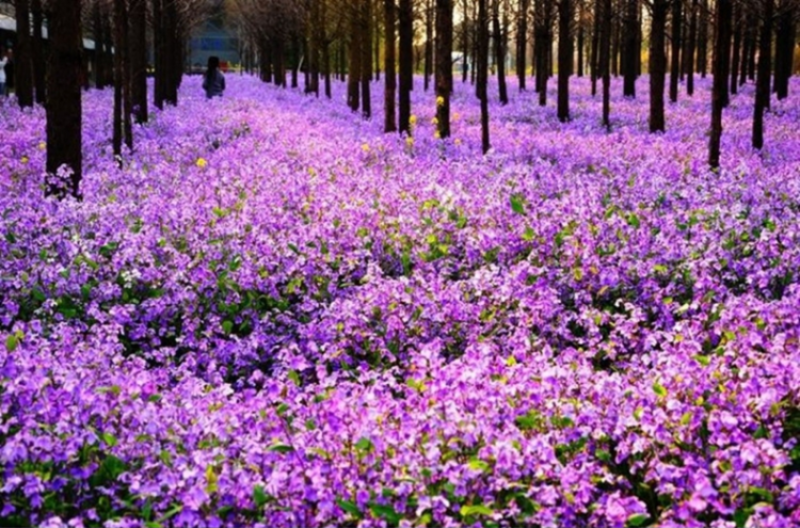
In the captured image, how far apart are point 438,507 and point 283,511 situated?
75 centimetres

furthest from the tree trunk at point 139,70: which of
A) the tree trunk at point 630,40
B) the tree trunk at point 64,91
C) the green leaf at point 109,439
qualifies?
the green leaf at point 109,439

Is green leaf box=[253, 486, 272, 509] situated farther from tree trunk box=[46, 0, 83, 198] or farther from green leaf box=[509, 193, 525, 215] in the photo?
tree trunk box=[46, 0, 83, 198]

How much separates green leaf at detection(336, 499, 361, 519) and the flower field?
0.04 feet

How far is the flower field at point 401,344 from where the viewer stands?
4418 millimetres

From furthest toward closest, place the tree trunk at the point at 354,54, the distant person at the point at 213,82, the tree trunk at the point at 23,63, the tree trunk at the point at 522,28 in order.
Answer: the distant person at the point at 213,82
the tree trunk at the point at 522,28
the tree trunk at the point at 354,54
the tree trunk at the point at 23,63

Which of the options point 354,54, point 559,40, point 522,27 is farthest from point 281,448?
point 522,27

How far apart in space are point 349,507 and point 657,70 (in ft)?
63.8

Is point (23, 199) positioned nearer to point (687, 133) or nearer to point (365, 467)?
point (365, 467)

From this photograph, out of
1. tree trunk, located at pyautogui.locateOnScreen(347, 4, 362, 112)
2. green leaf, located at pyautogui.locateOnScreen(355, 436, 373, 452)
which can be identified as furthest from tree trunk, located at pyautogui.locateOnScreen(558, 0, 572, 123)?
green leaf, located at pyautogui.locateOnScreen(355, 436, 373, 452)

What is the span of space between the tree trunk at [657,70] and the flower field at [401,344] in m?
6.70

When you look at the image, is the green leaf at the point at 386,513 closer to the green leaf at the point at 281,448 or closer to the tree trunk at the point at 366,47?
the green leaf at the point at 281,448

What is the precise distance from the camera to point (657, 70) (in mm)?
21562

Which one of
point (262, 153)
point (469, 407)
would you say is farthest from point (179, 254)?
Result: point (262, 153)

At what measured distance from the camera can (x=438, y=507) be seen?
4.23 m
